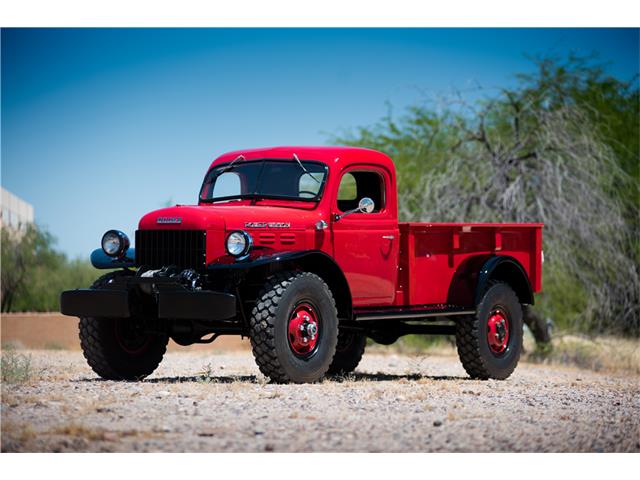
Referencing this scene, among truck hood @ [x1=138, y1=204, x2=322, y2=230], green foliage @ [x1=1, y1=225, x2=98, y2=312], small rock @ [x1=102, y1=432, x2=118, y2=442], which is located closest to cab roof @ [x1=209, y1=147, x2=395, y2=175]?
truck hood @ [x1=138, y1=204, x2=322, y2=230]

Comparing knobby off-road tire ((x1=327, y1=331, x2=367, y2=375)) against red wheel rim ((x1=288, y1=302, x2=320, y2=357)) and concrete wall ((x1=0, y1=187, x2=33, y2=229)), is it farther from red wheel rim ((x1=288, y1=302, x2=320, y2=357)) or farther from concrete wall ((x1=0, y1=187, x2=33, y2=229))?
concrete wall ((x1=0, y1=187, x2=33, y2=229))

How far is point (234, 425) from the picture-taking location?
308 inches

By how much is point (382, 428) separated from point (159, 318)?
339cm

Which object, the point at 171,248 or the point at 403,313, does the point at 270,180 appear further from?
the point at 403,313

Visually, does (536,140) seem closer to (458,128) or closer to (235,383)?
(458,128)

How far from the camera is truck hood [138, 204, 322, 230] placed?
10.3 m

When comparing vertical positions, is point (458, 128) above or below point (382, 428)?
above

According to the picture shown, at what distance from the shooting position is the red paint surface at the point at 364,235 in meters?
10.5

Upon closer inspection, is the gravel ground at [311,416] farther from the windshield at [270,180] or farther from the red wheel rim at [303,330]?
the windshield at [270,180]

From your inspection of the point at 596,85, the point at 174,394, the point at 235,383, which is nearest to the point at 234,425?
the point at 174,394

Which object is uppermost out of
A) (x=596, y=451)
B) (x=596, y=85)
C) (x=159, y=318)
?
(x=596, y=85)

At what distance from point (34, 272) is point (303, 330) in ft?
46.0

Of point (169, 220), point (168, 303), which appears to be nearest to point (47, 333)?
point (169, 220)

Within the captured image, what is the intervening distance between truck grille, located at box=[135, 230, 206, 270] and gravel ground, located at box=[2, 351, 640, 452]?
3.86 feet
